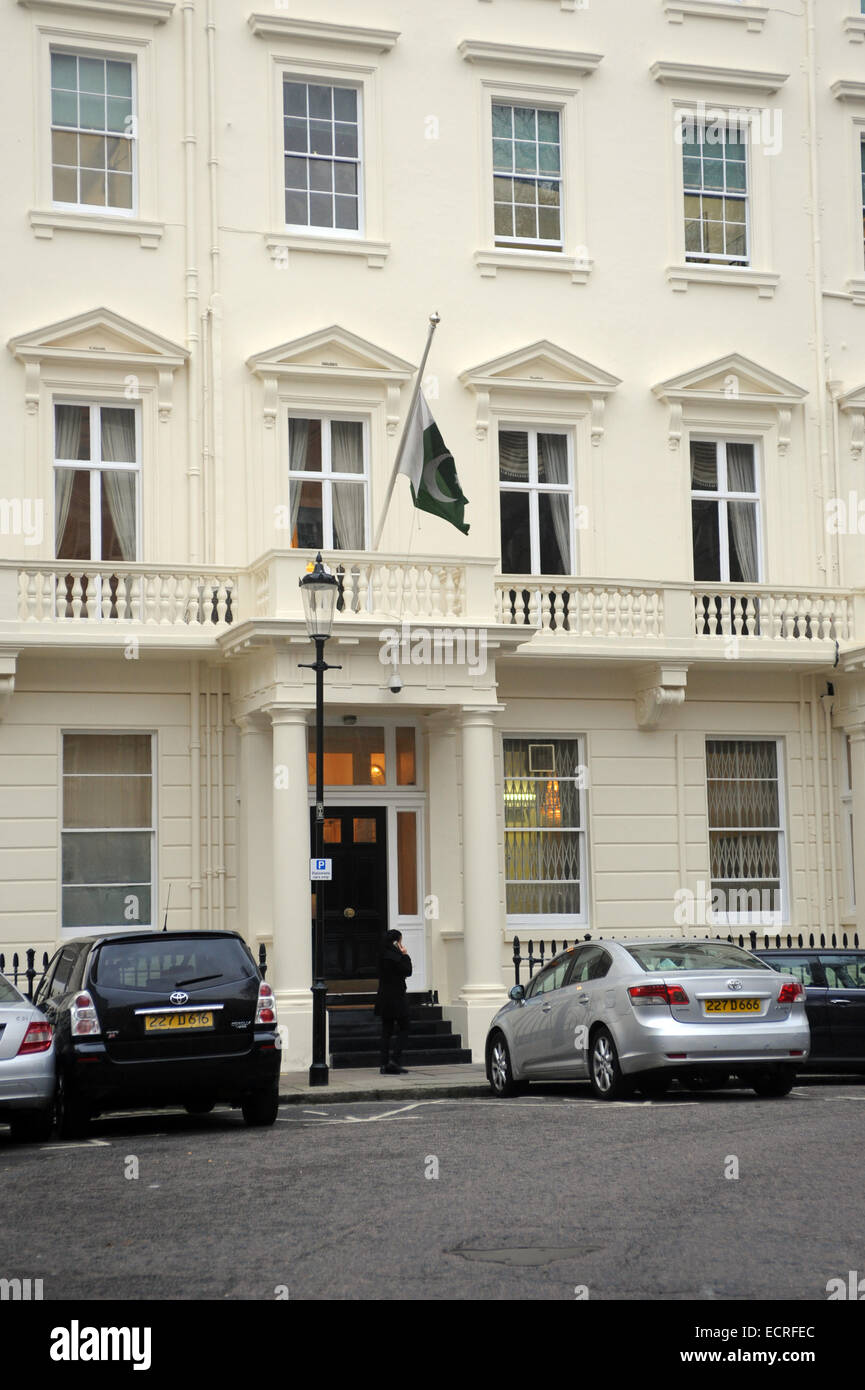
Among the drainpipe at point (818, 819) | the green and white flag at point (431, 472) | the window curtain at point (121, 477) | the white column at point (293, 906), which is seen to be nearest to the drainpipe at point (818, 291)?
the drainpipe at point (818, 819)

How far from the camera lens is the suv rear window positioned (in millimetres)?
14625

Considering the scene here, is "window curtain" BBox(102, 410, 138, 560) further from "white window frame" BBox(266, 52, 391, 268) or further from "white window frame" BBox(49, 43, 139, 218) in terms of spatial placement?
"white window frame" BBox(266, 52, 391, 268)

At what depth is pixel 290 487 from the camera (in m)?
23.7

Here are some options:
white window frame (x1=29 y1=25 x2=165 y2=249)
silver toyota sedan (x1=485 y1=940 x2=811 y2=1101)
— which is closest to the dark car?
silver toyota sedan (x1=485 y1=940 x2=811 y2=1101)

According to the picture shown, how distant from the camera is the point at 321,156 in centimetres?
2441

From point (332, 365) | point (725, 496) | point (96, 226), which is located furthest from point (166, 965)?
point (725, 496)

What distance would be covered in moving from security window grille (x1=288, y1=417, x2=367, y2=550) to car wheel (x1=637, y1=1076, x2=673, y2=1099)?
30.2 feet

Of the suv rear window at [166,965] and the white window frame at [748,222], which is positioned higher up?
the white window frame at [748,222]

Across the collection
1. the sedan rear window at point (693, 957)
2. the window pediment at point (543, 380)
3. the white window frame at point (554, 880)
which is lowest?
the sedan rear window at point (693, 957)

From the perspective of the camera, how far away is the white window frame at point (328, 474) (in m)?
23.8

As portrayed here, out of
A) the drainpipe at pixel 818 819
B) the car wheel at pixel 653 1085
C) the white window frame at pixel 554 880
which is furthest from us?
the drainpipe at pixel 818 819

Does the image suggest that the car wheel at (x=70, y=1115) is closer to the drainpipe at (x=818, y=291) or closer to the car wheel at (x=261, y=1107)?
the car wheel at (x=261, y=1107)

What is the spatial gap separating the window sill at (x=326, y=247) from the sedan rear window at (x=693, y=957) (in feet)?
36.7
